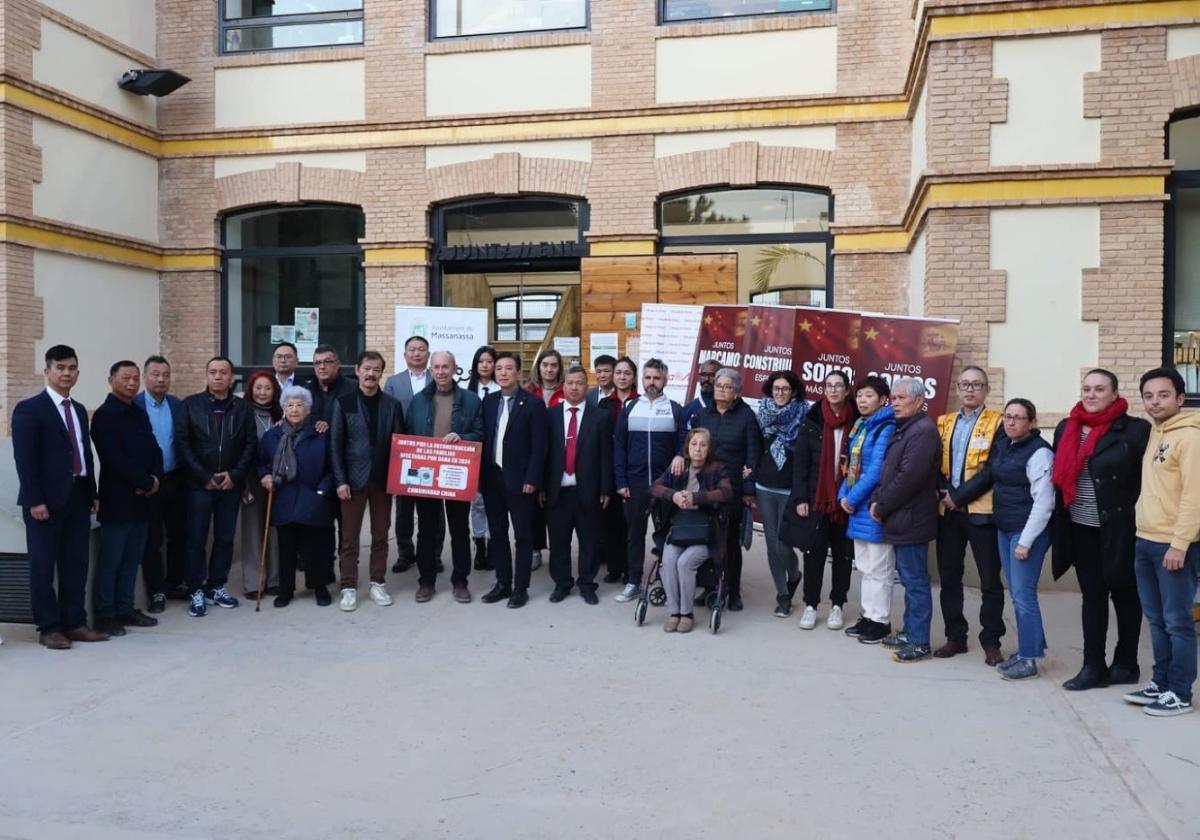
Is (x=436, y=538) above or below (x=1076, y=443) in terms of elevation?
below

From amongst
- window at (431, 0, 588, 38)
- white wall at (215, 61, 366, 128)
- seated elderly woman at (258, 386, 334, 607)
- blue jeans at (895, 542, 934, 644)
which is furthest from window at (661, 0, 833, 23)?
blue jeans at (895, 542, 934, 644)

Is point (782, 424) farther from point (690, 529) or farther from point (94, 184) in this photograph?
point (94, 184)

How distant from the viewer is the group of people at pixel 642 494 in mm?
5793

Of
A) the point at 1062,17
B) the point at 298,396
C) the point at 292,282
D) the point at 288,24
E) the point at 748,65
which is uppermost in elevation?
the point at 288,24

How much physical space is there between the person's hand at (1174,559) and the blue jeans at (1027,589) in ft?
2.65

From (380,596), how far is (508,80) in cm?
722

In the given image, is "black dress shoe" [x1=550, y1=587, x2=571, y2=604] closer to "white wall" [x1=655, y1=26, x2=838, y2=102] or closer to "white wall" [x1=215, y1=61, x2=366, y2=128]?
"white wall" [x1=655, y1=26, x2=838, y2=102]

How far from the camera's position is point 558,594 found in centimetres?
805

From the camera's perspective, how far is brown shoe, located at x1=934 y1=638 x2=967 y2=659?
6.64 m

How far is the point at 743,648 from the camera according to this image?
22.4 feet

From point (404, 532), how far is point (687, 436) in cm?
291

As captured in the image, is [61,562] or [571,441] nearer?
[61,562]

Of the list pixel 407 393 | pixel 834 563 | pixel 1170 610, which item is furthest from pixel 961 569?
pixel 407 393

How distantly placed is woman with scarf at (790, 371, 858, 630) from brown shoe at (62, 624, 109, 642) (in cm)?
492
